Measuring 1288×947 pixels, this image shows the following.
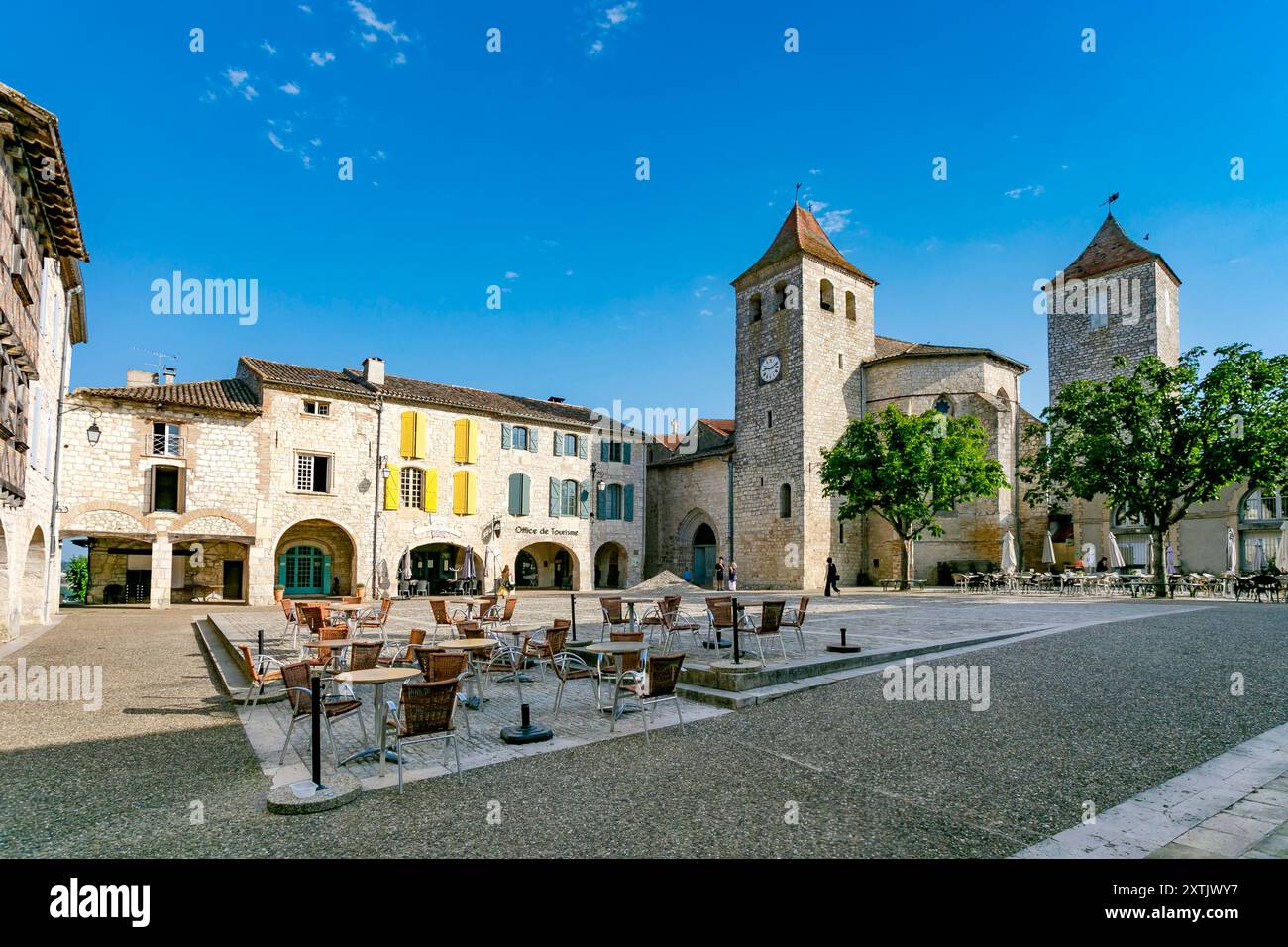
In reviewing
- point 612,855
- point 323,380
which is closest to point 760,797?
point 612,855

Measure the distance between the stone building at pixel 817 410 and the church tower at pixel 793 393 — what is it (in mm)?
57

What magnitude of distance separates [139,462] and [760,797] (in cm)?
2291

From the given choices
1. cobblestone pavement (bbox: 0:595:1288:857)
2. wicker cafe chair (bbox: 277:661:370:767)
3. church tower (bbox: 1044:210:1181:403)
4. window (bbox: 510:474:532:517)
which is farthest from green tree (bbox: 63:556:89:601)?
church tower (bbox: 1044:210:1181:403)

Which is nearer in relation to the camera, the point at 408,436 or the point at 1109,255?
the point at 408,436

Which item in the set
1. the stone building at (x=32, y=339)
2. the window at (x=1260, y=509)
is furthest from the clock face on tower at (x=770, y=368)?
the stone building at (x=32, y=339)

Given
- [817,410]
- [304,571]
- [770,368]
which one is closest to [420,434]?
[304,571]

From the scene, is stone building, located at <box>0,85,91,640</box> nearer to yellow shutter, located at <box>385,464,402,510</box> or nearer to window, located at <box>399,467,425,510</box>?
yellow shutter, located at <box>385,464,402,510</box>

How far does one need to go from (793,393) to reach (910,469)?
7.95 m

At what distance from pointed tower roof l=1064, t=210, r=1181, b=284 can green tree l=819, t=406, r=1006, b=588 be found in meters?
14.2

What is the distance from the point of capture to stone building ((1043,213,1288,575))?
90.0 ft

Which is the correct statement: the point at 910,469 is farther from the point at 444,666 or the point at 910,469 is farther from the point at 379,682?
the point at 379,682

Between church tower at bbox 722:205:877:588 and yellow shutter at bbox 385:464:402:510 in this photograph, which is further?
church tower at bbox 722:205:877:588

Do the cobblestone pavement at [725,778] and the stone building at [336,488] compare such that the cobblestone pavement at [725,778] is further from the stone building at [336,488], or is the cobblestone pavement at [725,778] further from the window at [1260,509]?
the window at [1260,509]

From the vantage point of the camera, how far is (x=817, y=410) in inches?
1176
